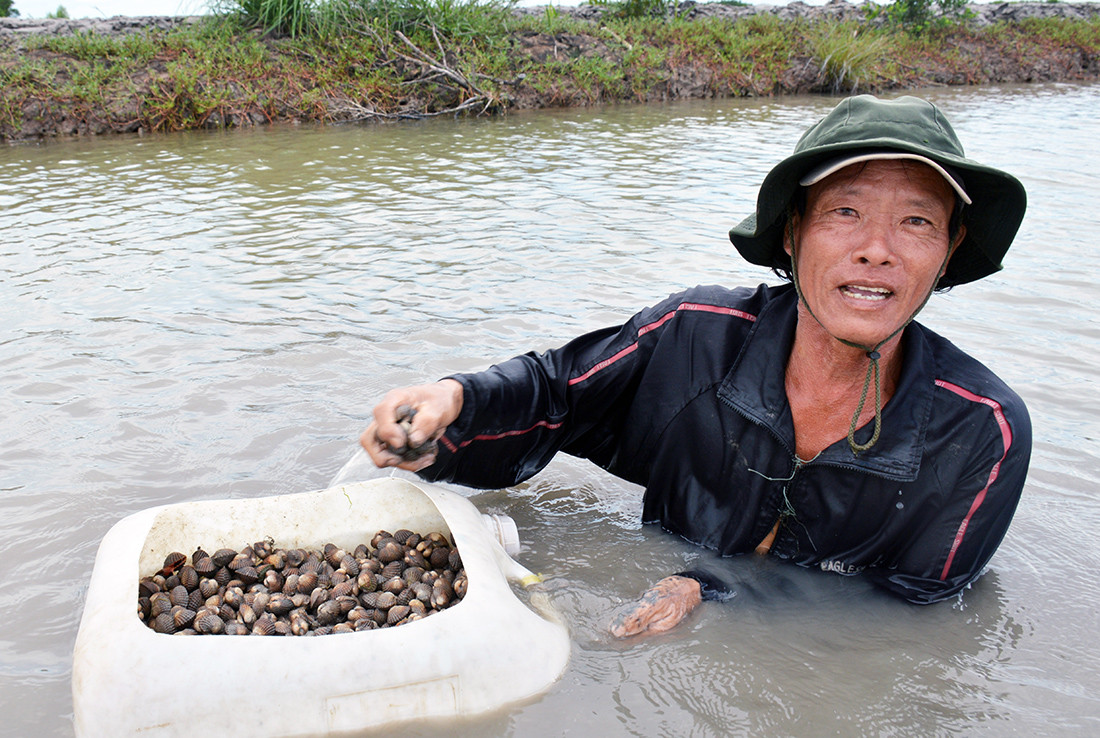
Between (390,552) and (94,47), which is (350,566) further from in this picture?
(94,47)

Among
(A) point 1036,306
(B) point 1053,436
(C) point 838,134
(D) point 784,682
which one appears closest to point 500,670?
(D) point 784,682

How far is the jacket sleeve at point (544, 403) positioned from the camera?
88.0 inches

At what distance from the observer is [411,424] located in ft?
6.47

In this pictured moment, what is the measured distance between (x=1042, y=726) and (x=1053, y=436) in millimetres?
1740

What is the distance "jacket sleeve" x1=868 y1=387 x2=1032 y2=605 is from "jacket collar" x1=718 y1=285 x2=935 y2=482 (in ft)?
0.46

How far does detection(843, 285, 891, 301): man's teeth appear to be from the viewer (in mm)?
1977

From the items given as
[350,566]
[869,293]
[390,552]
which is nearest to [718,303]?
[869,293]

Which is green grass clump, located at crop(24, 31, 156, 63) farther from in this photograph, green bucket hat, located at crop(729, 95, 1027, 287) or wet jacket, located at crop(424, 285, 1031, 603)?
green bucket hat, located at crop(729, 95, 1027, 287)

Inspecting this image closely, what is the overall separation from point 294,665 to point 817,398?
146 cm

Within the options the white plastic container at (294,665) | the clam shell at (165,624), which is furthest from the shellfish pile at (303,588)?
the white plastic container at (294,665)

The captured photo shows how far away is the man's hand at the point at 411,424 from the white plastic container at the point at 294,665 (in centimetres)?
20

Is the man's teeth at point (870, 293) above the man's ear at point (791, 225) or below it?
below

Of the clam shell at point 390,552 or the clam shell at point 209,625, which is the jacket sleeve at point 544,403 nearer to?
the clam shell at point 390,552

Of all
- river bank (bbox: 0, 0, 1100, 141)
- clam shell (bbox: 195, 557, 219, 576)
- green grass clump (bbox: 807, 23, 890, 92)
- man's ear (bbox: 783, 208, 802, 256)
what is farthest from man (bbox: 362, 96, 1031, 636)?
green grass clump (bbox: 807, 23, 890, 92)
